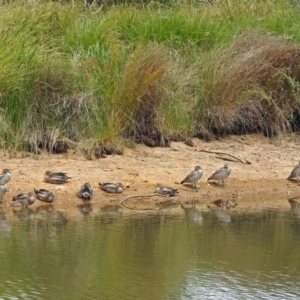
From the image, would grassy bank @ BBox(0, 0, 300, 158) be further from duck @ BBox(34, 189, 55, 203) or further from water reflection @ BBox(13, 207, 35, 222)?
water reflection @ BBox(13, 207, 35, 222)

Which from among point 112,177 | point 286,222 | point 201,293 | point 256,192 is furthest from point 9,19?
point 201,293

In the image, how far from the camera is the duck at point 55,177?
12.3m

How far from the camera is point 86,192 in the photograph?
1212 cm

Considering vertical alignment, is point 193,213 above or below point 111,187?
below

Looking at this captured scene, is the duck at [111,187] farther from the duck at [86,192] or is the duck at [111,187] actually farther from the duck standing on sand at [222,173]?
the duck standing on sand at [222,173]

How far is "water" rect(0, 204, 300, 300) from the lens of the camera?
27.9 ft

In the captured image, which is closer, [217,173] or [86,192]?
[86,192]

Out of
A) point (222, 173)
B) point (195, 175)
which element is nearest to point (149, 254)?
point (195, 175)

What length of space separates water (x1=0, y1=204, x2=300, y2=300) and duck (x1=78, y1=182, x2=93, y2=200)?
0.70 feet

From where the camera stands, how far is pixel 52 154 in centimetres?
1325

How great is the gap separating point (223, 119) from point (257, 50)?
1.30 m

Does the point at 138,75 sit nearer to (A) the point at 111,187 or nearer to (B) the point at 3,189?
(A) the point at 111,187

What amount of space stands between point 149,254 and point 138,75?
14.6 ft

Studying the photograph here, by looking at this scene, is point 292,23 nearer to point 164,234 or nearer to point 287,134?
point 287,134
